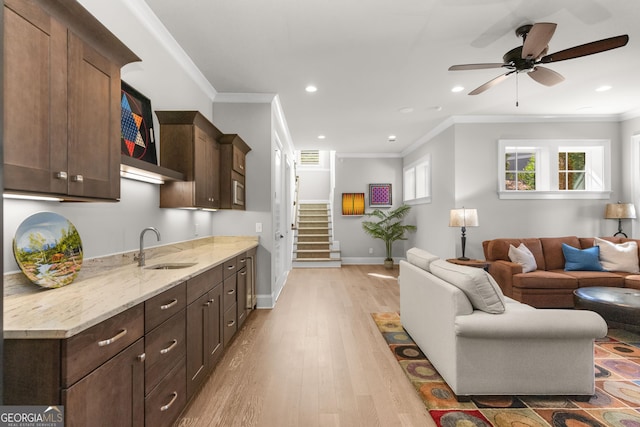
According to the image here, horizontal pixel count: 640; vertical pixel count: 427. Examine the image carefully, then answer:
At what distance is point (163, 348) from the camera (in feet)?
5.52

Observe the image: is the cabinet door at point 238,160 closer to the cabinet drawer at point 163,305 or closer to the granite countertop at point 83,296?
the granite countertop at point 83,296

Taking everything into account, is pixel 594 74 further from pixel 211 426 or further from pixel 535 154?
pixel 211 426

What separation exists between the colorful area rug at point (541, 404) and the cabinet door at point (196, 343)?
151 centimetres

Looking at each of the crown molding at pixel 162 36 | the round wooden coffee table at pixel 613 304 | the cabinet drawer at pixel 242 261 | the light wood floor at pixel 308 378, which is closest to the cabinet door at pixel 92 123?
the crown molding at pixel 162 36

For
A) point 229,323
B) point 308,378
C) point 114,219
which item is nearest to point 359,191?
point 229,323

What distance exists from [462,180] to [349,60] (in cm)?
300

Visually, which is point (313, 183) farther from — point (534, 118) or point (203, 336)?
point (203, 336)

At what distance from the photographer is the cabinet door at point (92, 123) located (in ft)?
4.75

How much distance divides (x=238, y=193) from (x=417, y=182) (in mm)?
4814

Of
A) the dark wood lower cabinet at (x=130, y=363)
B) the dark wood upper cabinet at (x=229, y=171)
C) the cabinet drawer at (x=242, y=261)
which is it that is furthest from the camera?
the dark wood upper cabinet at (x=229, y=171)

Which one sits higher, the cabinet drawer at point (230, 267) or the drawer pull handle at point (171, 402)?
the cabinet drawer at point (230, 267)

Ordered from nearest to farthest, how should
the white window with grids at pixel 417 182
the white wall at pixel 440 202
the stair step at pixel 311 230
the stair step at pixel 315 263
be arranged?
the white wall at pixel 440 202 < the white window with grids at pixel 417 182 < the stair step at pixel 315 263 < the stair step at pixel 311 230

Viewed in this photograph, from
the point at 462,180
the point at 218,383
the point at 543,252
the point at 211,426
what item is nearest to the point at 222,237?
the point at 218,383

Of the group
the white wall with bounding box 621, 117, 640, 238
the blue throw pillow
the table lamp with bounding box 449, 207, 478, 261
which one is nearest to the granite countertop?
A: the table lamp with bounding box 449, 207, 478, 261
